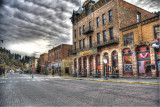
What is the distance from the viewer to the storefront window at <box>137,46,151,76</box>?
63.4 ft

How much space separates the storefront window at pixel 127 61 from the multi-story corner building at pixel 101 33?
2.25 feet

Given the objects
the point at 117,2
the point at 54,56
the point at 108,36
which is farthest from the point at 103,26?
the point at 54,56

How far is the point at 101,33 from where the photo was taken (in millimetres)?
27906

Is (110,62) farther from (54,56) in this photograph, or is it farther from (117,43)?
(54,56)

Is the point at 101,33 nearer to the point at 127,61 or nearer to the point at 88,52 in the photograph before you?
the point at 88,52

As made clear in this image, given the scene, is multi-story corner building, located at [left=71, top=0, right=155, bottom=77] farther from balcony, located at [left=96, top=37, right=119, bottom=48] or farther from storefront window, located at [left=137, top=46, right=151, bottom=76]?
storefront window, located at [left=137, top=46, right=151, bottom=76]

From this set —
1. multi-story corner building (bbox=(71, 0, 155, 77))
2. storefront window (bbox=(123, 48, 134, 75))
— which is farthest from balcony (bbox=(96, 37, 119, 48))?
storefront window (bbox=(123, 48, 134, 75))

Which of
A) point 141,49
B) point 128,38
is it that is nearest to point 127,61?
point 141,49

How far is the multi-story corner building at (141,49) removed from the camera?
1828cm

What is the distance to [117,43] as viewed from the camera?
2380 cm

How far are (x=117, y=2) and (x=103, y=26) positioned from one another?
211 inches

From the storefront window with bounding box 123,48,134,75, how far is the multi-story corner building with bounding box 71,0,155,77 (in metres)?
0.68

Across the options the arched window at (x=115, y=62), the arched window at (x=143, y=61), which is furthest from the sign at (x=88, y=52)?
the arched window at (x=143, y=61)

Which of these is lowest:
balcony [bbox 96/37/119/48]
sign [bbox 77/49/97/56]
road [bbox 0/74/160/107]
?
road [bbox 0/74/160/107]
